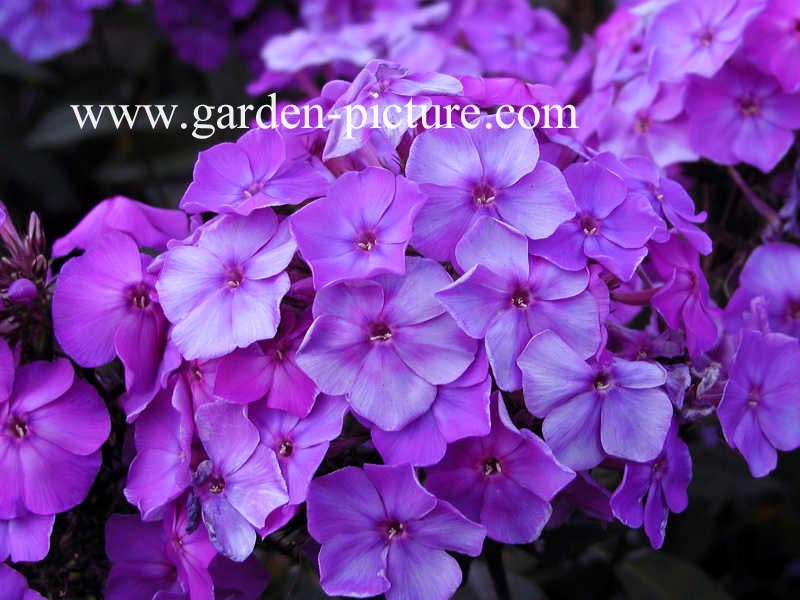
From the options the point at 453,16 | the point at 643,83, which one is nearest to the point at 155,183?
the point at 453,16

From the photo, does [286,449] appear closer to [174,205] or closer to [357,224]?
[357,224]

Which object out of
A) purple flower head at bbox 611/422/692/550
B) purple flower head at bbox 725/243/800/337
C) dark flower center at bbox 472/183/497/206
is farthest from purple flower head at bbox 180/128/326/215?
purple flower head at bbox 725/243/800/337

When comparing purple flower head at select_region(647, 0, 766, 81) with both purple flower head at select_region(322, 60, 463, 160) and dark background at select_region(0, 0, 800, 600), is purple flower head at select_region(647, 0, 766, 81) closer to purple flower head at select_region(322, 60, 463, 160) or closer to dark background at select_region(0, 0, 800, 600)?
dark background at select_region(0, 0, 800, 600)

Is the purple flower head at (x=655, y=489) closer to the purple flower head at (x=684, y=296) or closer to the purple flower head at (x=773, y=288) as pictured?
the purple flower head at (x=684, y=296)

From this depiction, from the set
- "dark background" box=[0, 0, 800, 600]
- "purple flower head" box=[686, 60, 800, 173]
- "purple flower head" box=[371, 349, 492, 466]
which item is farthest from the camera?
"purple flower head" box=[686, 60, 800, 173]

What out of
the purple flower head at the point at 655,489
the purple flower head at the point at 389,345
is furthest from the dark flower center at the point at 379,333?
the purple flower head at the point at 655,489

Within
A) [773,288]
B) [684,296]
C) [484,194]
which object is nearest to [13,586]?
[484,194]
